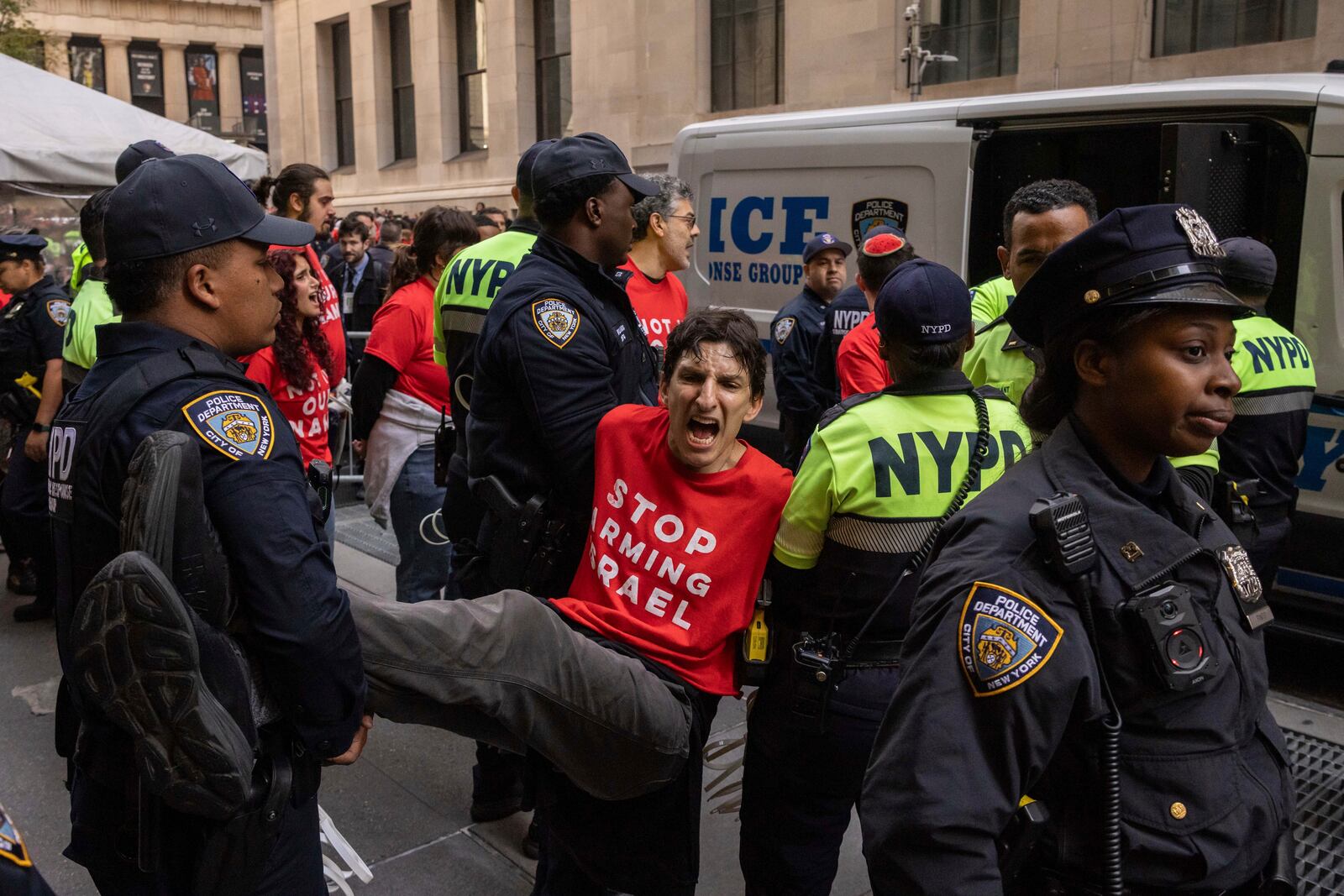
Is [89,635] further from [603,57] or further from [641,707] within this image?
[603,57]

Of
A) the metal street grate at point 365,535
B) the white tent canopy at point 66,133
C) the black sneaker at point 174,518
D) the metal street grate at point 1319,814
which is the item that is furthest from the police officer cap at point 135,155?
the metal street grate at point 1319,814

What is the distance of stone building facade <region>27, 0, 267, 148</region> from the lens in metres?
44.0

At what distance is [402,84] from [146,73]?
90.2 feet

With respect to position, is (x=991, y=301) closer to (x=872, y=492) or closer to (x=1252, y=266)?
(x=1252, y=266)

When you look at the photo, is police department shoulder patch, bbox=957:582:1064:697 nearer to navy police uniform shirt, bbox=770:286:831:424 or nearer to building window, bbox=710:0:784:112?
navy police uniform shirt, bbox=770:286:831:424

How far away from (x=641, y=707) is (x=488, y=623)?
1.28 ft

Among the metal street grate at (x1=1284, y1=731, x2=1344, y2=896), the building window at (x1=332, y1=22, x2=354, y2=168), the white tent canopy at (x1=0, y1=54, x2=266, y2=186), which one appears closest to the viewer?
the metal street grate at (x1=1284, y1=731, x2=1344, y2=896)

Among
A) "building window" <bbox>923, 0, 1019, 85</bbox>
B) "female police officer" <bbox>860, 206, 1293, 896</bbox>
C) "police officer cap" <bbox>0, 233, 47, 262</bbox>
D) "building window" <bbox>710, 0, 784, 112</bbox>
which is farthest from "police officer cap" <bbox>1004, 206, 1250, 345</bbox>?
"building window" <bbox>710, 0, 784, 112</bbox>

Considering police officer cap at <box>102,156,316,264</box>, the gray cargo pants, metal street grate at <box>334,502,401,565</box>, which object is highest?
police officer cap at <box>102,156,316,264</box>

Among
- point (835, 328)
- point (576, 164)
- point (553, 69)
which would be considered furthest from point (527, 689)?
point (553, 69)

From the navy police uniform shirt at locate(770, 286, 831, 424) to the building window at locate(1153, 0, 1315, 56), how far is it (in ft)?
21.8

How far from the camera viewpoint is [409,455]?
492 centimetres

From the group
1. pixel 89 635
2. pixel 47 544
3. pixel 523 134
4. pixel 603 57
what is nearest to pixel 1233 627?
pixel 89 635

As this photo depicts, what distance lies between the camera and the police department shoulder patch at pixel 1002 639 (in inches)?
58.9
